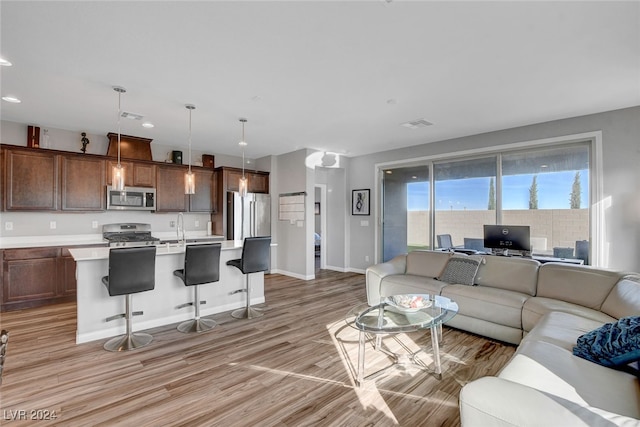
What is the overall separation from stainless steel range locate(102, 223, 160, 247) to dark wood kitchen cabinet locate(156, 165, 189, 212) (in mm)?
473

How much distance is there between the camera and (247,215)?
6.23 meters

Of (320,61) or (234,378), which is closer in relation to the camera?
(234,378)

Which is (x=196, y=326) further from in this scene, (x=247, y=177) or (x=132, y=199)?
(x=247, y=177)

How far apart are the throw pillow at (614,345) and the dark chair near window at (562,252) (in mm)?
3030

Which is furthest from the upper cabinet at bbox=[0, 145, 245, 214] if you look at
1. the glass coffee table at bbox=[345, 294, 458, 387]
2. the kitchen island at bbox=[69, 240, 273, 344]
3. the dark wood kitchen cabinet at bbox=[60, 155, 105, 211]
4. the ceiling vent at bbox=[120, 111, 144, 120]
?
the glass coffee table at bbox=[345, 294, 458, 387]

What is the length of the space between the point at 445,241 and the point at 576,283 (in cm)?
241

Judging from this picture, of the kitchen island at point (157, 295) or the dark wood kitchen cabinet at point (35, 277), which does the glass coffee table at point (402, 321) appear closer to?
the kitchen island at point (157, 295)

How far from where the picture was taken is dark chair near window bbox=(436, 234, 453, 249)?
534cm

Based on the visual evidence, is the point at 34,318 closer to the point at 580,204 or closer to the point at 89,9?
the point at 89,9

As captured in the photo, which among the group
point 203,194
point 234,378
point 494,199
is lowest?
point 234,378

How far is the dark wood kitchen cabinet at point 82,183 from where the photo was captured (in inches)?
181

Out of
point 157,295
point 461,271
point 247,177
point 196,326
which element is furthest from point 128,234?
point 461,271

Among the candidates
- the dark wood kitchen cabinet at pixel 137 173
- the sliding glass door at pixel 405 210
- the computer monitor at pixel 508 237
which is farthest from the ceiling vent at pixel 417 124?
the dark wood kitchen cabinet at pixel 137 173

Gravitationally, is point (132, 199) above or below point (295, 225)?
above
